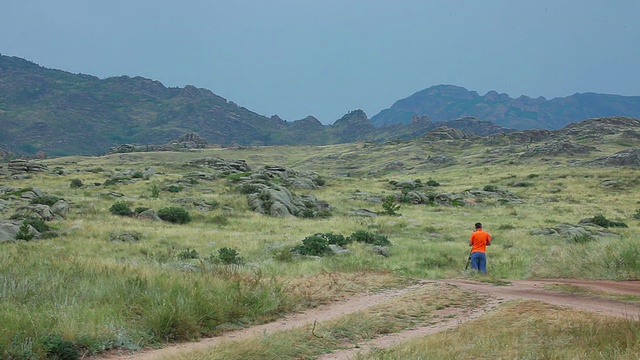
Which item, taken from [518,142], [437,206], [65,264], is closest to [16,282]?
[65,264]

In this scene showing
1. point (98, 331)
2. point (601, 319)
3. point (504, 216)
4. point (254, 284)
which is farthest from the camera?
point (504, 216)

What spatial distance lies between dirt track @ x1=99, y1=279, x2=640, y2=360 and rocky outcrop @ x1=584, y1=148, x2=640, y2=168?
79448mm

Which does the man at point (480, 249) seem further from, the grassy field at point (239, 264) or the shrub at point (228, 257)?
the shrub at point (228, 257)

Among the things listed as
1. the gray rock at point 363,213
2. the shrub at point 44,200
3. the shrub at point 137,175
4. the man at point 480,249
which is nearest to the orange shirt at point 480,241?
the man at point 480,249

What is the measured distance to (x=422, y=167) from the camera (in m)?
110

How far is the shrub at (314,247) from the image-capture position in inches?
818

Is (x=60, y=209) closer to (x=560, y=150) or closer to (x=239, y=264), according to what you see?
(x=239, y=264)

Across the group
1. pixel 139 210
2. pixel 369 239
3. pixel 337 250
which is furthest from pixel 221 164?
pixel 337 250

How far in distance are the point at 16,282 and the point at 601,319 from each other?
36.4 ft

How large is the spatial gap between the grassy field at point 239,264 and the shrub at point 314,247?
0.91 meters

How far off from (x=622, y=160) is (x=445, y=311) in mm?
85814

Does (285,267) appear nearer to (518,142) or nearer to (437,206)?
(437,206)

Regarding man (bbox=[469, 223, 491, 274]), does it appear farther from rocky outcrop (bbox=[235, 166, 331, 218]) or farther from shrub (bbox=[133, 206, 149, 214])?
shrub (bbox=[133, 206, 149, 214])

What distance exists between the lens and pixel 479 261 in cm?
1708
